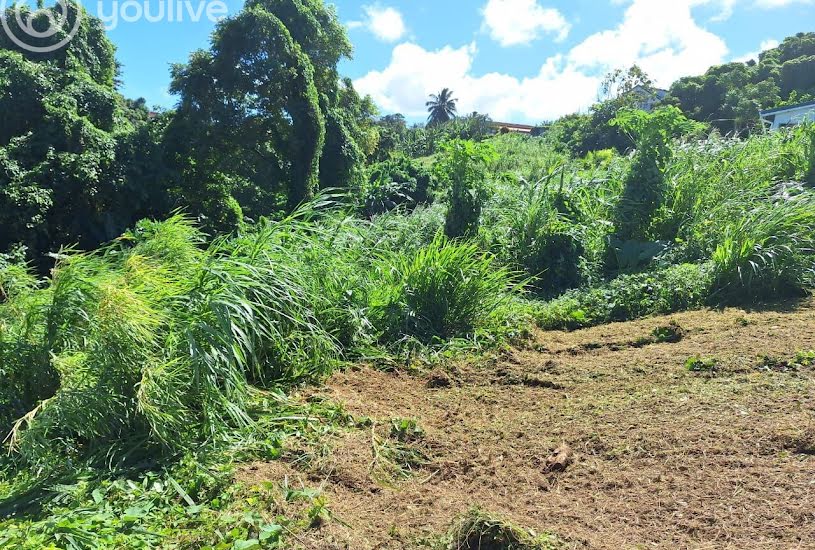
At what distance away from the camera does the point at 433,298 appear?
4734mm

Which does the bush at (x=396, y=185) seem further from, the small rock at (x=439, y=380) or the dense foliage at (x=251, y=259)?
the small rock at (x=439, y=380)

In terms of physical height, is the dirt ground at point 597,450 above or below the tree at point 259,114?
below

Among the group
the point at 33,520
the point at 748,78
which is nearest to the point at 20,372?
the point at 33,520

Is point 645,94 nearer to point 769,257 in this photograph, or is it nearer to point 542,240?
point 542,240

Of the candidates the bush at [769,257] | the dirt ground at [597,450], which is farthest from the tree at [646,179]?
the dirt ground at [597,450]

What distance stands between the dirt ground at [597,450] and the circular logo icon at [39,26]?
10.7 metres

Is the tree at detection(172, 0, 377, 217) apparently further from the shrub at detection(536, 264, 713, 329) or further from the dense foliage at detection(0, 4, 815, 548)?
the shrub at detection(536, 264, 713, 329)

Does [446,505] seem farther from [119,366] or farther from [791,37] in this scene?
[791,37]

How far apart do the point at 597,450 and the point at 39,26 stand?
12802 mm

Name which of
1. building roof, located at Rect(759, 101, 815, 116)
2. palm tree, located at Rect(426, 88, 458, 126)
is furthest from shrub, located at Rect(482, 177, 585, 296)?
palm tree, located at Rect(426, 88, 458, 126)

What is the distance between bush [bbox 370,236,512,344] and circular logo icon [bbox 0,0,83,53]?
9.78m

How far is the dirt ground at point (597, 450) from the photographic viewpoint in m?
2.17

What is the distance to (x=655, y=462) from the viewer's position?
8.34 ft

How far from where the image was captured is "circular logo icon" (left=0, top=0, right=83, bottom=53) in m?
10.9
